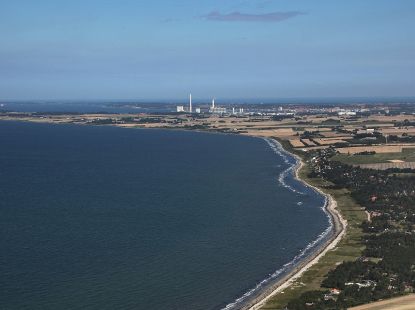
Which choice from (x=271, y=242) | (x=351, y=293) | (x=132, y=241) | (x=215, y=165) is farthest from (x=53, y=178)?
(x=351, y=293)

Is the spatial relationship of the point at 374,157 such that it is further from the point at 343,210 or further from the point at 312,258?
the point at 312,258

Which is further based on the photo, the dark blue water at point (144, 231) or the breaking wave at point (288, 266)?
the dark blue water at point (144, 231)

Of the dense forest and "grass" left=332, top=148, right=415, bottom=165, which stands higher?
"grass" left=332, top=148, right=415, bottom=165

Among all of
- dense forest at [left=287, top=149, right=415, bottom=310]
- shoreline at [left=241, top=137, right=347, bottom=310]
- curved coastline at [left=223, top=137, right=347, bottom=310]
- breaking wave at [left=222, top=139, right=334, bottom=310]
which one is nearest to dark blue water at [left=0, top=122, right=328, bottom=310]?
breaking wave at [left=222, top=139, right=334, bottom=310]

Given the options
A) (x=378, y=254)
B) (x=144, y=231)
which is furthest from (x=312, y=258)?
(x=144, y=231)

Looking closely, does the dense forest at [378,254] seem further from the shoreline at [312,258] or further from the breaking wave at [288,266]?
the breaking wave at [288,266]

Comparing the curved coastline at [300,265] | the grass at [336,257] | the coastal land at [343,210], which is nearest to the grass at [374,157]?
the coastal land at [343,210]

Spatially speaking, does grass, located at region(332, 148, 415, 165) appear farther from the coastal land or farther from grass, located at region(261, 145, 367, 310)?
grass, located at region(261, 145, 367, 310)
